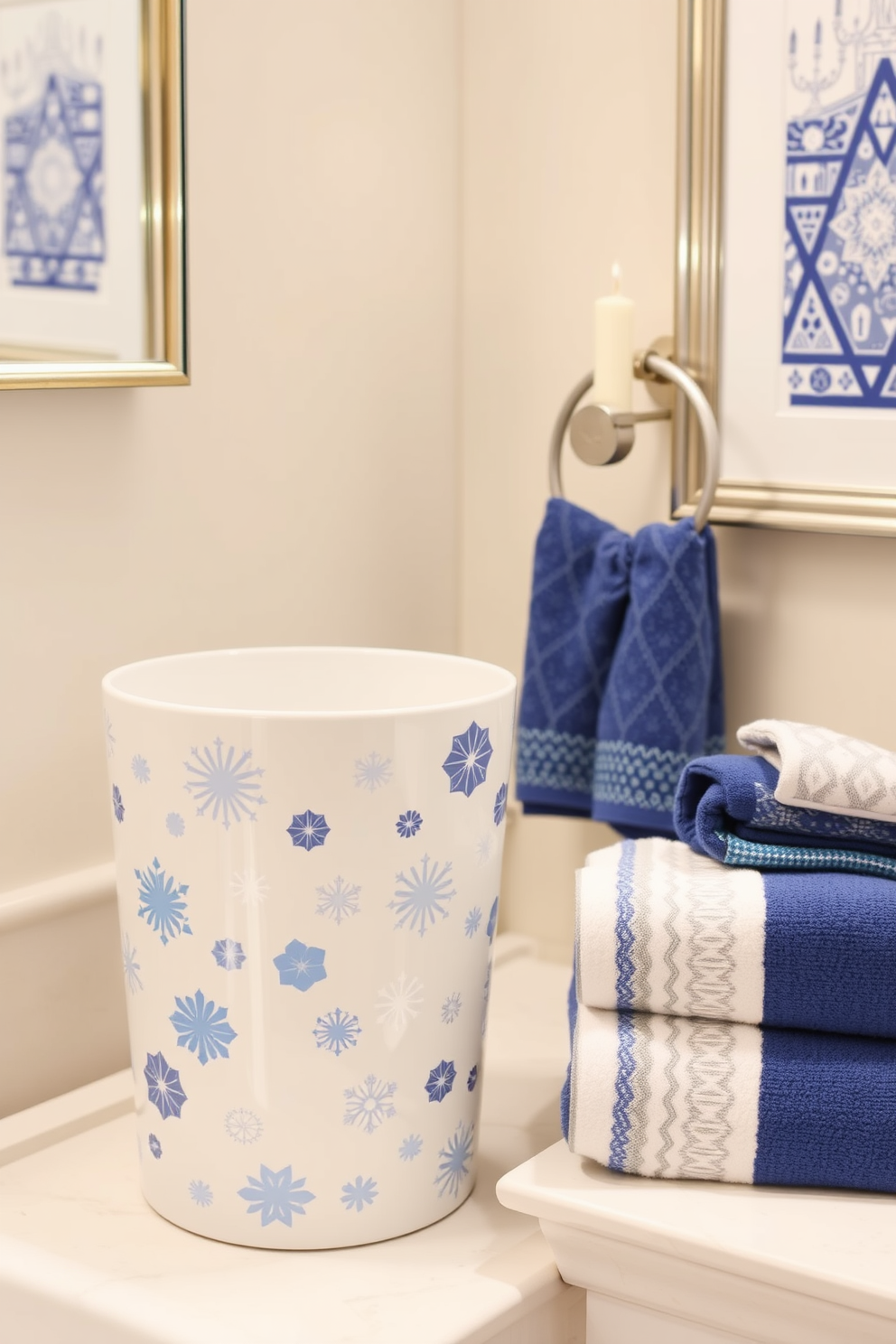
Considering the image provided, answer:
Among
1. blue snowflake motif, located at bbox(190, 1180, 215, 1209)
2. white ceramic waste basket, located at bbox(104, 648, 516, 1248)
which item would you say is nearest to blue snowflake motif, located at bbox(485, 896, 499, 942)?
white ceramic waste basket, located at bbox(104, 648, 516, 1248)

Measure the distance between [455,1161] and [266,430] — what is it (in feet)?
1.83

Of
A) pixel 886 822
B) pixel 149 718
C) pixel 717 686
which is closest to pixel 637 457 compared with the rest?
pixel 717 686

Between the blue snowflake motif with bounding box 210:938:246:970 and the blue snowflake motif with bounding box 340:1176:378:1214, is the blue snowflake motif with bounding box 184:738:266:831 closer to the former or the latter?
the blue snowflake motif with bounding box 210:938:246:970

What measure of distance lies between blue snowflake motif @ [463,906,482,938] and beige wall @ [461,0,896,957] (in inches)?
16.3

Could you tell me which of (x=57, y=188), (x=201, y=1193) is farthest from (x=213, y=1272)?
(x=57, y=188)

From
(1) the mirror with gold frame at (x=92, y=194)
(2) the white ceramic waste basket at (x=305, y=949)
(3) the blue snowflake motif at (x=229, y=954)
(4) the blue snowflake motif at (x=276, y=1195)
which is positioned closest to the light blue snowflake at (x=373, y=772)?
(2) the white ceramic waste basket at (x=305, y=949)

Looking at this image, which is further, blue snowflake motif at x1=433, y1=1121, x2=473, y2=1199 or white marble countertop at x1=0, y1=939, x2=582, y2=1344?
blue snowflake motif at x1=433, y1=1121, x2=473, y2=1199

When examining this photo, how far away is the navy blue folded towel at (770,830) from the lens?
81cm

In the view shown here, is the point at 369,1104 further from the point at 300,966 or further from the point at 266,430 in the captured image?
the point at 266,430

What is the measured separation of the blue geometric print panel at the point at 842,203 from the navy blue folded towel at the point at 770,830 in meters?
0.35

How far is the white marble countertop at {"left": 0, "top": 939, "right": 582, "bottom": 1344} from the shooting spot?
715 millimetres

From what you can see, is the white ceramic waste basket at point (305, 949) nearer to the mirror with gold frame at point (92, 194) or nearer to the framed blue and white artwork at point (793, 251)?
the mirror with gold frame at point (92, 194)

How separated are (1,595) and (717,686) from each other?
53 cm

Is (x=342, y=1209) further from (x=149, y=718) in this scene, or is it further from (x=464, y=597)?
(x=464, y=597)
